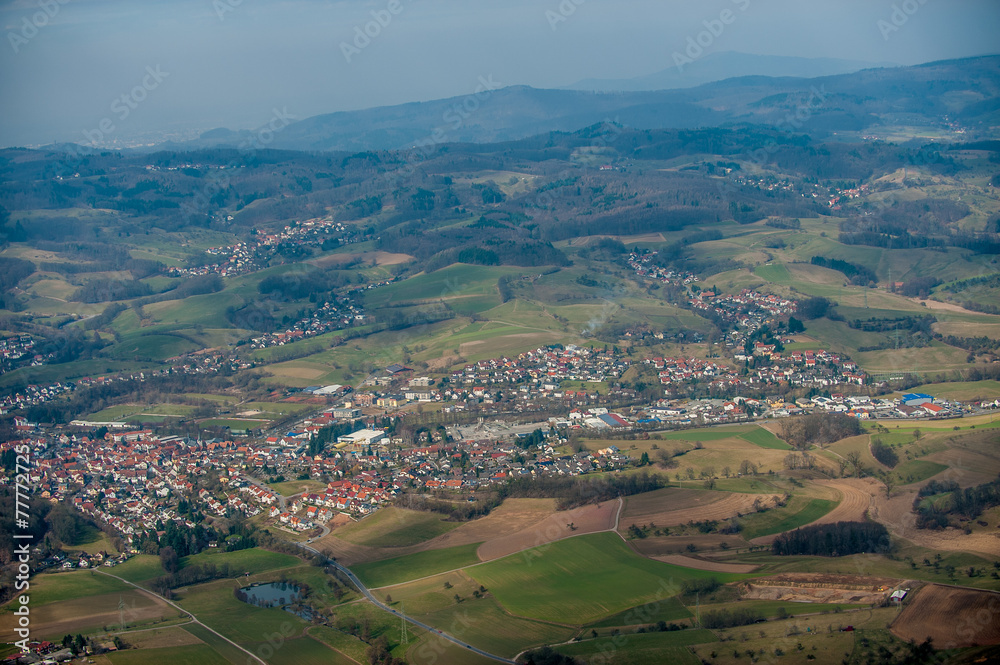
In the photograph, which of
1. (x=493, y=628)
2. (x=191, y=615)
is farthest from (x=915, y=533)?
(x=191, y=615)

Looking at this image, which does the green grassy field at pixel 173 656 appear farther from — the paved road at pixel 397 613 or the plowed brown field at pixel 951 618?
the plowed brown field at pixel 951 618

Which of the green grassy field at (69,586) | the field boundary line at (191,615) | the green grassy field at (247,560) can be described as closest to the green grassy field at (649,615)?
the field boundary line at (191,615)

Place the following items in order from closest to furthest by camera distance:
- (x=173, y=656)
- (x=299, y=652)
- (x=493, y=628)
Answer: (x=173, y=656) → (x=299, y=652) → (x=493, y=628)

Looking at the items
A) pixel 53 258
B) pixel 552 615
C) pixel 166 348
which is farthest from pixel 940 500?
pixel 53 258

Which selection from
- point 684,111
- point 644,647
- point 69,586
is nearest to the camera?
point 644,647

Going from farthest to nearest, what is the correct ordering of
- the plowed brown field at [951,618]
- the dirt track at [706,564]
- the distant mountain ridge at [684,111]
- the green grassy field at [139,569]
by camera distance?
the distant mountain ridge at [684,111]
the green grassy field at [139,569]
the dirt track at [706,564]
the plowed brown field at [951,618]

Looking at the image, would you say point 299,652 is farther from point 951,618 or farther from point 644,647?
point 951,618

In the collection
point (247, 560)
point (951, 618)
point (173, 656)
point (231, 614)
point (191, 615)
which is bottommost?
point (247, 560)
